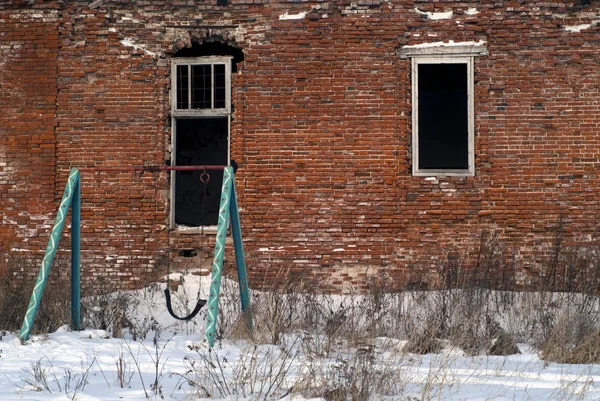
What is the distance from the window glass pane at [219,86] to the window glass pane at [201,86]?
0.39ft

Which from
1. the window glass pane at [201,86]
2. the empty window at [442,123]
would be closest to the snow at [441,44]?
→ the window glass pane at [201,86]

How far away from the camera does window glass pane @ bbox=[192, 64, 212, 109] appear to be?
34.2 feet

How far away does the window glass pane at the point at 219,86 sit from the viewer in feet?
34.3

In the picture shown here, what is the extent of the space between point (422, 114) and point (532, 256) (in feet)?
18.3

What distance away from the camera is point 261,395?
4.98 metres

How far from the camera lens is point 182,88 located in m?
10.4

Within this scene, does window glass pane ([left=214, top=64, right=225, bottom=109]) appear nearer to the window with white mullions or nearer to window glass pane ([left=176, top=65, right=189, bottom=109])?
the window with white mullions

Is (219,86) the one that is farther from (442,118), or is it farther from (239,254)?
(442,118)

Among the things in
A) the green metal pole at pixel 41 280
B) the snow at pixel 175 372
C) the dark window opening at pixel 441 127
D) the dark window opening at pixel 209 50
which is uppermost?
the dark window opening at pixel 209 50

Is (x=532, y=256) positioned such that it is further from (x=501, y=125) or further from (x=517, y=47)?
(x=517, y=47)

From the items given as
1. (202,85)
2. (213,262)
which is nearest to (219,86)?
(202,85)

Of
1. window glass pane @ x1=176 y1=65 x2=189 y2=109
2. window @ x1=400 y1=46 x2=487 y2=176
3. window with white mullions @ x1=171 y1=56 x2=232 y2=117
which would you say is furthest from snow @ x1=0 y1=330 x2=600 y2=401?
window @ x1=400 y1=46 x2=487 y2=176

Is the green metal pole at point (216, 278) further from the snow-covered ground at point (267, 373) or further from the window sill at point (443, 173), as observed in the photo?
the window sill at point (443, 173)

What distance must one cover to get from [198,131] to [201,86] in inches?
127
